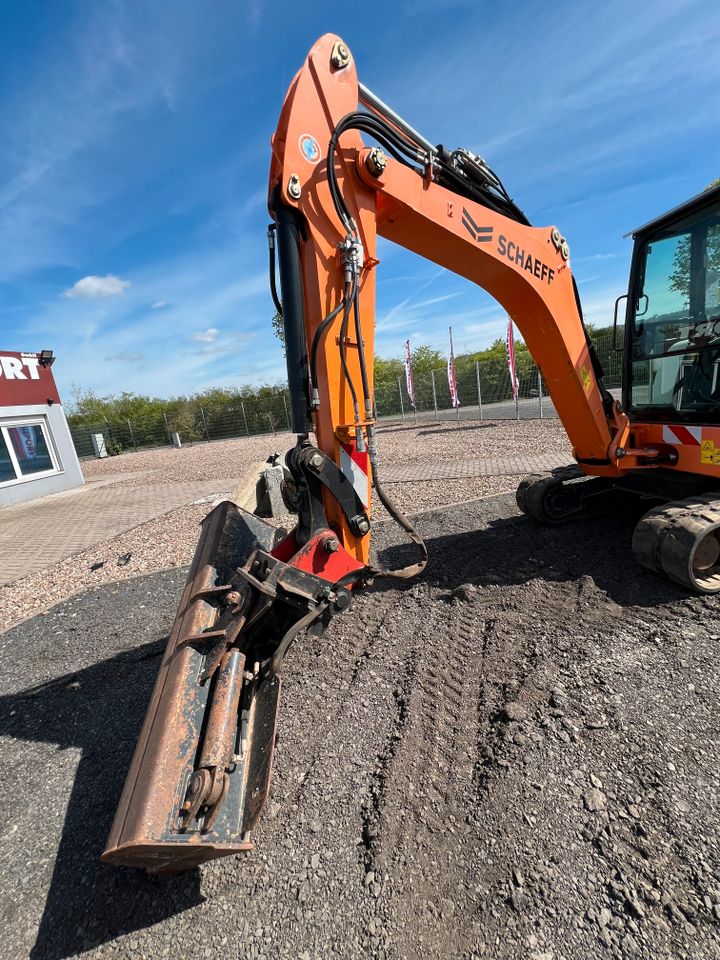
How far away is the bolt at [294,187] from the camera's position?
2.50 meters

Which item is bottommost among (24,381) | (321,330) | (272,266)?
(321,330)

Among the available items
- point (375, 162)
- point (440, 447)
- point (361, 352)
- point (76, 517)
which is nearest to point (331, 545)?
point (361, 352)

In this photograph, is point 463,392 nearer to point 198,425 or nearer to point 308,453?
point 198,425

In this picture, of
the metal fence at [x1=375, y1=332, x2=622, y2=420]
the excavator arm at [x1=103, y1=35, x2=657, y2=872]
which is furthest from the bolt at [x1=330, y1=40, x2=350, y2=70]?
the metal fence at [x1=375, y1=332, x2=622, y2=420]

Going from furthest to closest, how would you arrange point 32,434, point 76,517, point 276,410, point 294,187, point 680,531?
point 276,410
point 32,434
point 76,517
point 680,531
point 294,187

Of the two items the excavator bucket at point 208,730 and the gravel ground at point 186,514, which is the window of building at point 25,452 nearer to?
the gravel ground at point 186,514

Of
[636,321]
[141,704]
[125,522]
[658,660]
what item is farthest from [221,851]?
[125,522]

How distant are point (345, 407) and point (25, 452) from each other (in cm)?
1384

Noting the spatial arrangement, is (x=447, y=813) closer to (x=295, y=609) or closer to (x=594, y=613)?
(x=295, y=609)

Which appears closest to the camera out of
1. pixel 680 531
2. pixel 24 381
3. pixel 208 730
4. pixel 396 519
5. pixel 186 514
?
pixel 208 730

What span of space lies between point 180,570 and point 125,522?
3.49m

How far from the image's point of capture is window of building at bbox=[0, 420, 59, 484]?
1239cm

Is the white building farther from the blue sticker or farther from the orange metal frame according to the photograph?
the blue sticker

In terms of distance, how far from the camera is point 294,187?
2.51 meters
